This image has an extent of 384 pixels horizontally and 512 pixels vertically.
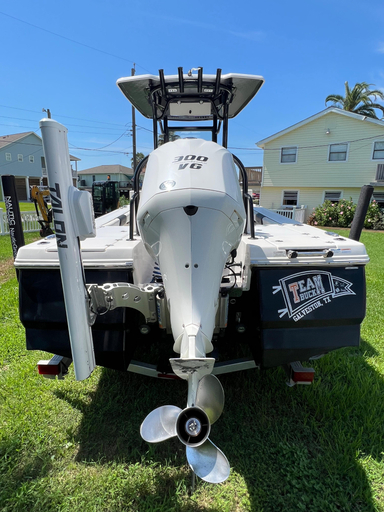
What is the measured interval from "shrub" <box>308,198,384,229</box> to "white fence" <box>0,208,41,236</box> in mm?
14300

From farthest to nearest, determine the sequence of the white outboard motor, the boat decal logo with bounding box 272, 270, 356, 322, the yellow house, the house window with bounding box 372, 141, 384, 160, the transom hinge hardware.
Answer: the yellow house
the house window with bounding box 372, 141, 384, 160
the boat decal logo with bounding box 272, 270, 356, 322
the transom hinge hardware
the white outboard motor

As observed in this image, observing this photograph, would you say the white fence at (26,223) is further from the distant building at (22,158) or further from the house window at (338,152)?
the distant building at (22,158)

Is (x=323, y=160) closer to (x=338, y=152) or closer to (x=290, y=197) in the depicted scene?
(x=338, y=152)

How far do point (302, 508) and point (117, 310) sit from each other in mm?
1617

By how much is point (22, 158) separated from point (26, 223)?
2714cm

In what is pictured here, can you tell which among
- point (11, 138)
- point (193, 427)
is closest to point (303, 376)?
point (193, 427)

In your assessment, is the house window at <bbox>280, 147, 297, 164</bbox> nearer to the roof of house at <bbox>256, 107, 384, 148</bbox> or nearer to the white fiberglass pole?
the roof of house at <bbox>256, 107, 384, 148</bbox>

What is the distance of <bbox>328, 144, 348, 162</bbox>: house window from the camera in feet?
58.0

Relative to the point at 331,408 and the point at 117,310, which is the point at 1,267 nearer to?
the point at 117,310

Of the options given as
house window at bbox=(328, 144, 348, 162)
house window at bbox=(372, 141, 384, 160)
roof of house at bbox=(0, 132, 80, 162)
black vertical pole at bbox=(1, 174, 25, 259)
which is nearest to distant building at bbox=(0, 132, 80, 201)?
roof of house at bbox=(0, 132, 80, 162)

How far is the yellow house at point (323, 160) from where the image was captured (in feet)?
56.1

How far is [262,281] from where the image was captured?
2102 millimetres

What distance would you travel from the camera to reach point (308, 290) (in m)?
2.11

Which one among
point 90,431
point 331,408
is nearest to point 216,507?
point 90,431
